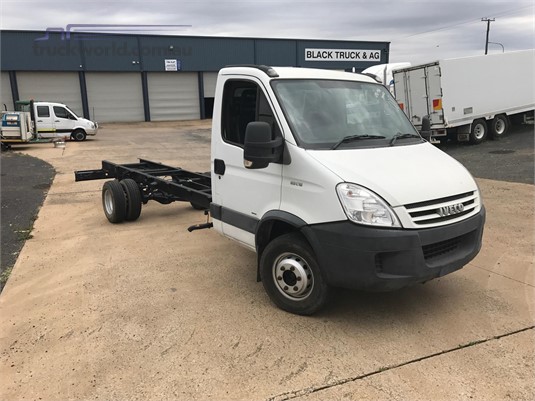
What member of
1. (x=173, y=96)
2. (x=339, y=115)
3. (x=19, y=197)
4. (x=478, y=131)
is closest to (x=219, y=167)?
(x=339, y=115)

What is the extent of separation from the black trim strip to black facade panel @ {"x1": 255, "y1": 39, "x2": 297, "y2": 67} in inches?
1578

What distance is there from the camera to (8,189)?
10.9 m

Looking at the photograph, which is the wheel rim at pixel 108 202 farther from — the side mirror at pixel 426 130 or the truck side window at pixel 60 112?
the truck side window at pixel 60 112

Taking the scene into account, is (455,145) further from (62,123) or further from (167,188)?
(62,123)

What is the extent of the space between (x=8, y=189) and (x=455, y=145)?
15.2m

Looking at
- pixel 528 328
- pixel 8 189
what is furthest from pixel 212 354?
pixel 8 189

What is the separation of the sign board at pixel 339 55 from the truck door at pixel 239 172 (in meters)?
41.6

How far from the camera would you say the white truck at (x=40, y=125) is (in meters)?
20.1

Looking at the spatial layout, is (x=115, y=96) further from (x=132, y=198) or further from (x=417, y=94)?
(x=132, y=198)

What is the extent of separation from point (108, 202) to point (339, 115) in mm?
4756

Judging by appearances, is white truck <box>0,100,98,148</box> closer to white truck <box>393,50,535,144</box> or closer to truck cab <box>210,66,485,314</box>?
white truck <box>393,50,535,144</box>

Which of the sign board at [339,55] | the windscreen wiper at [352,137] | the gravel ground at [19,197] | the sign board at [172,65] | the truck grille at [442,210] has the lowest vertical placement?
the gravel ground at [19,197]

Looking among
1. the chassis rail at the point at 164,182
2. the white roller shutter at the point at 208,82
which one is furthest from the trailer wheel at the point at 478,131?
the white roller shutter at the point at 208,82

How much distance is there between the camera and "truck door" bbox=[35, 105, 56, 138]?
892 inches
